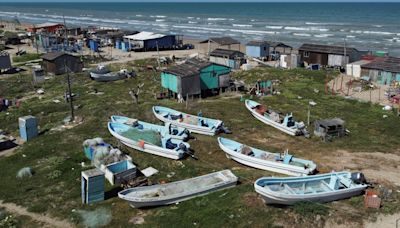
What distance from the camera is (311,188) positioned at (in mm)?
17719

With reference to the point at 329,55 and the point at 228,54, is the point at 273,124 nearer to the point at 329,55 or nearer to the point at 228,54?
the point at 228,54

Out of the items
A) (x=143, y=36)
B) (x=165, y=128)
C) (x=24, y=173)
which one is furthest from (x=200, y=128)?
(x=143, y=36)

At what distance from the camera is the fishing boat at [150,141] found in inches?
820

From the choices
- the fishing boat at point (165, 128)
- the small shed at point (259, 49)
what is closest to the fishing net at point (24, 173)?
the fishing boat at point (165, 128)

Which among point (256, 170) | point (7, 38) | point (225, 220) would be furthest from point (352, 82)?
point (7, 38)

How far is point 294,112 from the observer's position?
28.5m

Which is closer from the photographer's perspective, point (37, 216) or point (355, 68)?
point (37, 216)

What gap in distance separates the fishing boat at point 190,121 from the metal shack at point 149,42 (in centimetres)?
3010

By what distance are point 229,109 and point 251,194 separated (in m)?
12.3

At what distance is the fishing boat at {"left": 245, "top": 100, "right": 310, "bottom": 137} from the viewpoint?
2423cm

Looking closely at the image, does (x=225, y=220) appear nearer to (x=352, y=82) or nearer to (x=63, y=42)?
(x=352, y=82)

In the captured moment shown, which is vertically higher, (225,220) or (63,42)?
(63,42)

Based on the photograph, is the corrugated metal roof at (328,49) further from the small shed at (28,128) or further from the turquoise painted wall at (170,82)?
the small shed at (28,128)

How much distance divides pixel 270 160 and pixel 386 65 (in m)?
22.8
